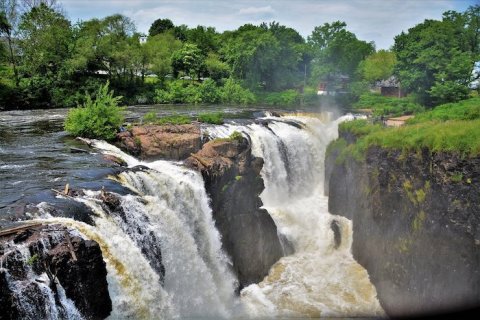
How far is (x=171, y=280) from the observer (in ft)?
46.5

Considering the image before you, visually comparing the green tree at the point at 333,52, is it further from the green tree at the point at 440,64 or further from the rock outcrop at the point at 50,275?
the rock outcrop at the point at 50,275

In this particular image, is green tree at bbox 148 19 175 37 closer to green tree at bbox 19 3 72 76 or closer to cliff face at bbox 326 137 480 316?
green tree at bbox 19 3 72 76

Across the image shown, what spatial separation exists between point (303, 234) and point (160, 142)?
849 centimetres

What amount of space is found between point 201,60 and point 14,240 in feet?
175

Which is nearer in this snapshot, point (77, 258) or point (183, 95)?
point (77, 258)

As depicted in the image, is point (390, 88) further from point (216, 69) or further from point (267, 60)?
point (216, 69)

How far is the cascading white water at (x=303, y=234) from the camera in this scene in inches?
677

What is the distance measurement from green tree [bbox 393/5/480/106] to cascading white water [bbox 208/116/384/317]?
890 centimetres

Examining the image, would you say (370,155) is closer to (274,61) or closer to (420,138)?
(420,138)

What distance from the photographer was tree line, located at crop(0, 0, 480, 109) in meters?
36.3

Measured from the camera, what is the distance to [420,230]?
1568 cm

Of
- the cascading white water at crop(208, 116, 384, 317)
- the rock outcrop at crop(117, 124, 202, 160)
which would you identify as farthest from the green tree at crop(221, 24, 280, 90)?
the rock outcrop at crop(117, 124, 202, 160)

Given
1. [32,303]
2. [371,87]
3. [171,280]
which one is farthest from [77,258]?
[371,87]

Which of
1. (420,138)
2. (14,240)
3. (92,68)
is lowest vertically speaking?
(14,240)
